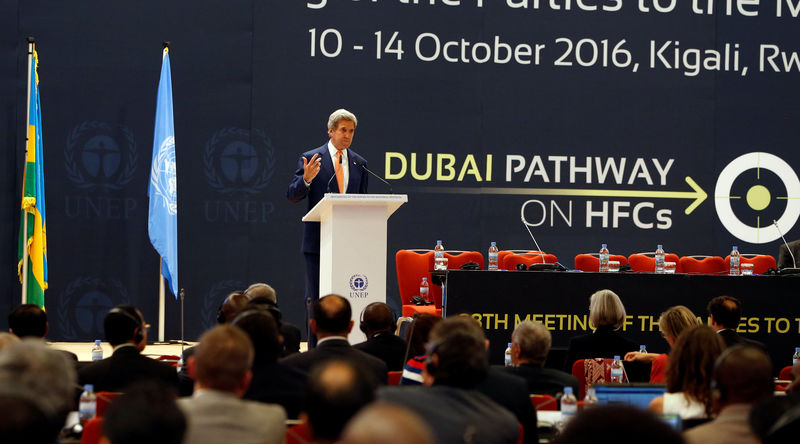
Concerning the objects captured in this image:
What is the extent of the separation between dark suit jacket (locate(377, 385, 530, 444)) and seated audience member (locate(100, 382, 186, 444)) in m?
0.73

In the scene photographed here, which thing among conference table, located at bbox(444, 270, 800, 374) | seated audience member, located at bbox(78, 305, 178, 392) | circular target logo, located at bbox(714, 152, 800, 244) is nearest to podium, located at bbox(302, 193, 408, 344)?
conference table, located at bbox(444, 270, 800, 374)

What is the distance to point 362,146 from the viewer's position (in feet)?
34.8

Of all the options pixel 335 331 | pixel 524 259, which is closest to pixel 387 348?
pixel 335 331

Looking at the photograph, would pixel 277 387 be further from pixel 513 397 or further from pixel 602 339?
pixel 602 339

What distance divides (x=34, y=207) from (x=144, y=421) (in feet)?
25.9

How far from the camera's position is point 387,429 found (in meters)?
1.30

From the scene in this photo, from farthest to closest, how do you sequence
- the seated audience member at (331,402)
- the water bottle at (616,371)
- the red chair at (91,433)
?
1. the water bottle at (616,371)
2. the red chair at (91,433)
3. the seated audience member at (331,402)

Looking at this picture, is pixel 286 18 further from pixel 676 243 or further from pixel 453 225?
pixel 676 243

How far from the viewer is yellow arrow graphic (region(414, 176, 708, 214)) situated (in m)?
10.7

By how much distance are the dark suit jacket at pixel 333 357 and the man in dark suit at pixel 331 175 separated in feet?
10.0

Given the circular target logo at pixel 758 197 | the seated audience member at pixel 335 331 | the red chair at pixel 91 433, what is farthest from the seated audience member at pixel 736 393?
the circular target logo at pixel 758 197

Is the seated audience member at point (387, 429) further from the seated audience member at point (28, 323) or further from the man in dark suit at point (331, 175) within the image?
the man in dark suit at point (331, 175)

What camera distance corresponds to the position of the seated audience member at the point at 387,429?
1297 mm

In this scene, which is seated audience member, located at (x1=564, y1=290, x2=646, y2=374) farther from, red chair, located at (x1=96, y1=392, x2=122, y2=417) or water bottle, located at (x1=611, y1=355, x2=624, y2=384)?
red chair, located at (x1=96, y1=392, x2=122, y2=417)
